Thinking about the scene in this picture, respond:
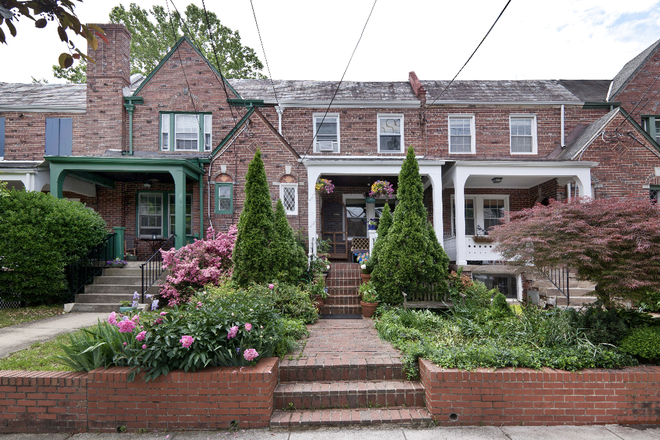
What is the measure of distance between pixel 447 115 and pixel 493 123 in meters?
1.77

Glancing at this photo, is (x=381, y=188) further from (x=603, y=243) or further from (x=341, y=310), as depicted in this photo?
(x=603, y=243)

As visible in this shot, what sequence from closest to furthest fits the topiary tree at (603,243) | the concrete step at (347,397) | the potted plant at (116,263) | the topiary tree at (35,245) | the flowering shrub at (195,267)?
the concrete step at (347,397) → the topiary tree at (603,243) → the topiary tree at (35,245) → the flowering shrub at (195,267) → the potted plant at (116,263)

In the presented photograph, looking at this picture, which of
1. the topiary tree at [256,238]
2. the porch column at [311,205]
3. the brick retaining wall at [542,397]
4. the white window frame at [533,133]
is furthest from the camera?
the white window frame at [533,133]

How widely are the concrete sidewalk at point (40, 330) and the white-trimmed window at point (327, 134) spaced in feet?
29.4

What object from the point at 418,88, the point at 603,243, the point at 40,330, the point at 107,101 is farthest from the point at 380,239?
the point at 107,101

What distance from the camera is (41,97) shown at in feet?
49.3

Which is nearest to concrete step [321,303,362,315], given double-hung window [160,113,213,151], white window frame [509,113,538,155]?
double-hung window [160,113,213,151]

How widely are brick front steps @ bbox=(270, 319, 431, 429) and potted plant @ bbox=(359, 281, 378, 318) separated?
274 cm

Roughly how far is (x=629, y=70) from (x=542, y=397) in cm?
1669

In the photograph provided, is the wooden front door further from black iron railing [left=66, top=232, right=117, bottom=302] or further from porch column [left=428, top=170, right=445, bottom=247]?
black iron railing [left=66, top=232, right=117, bottom=302]

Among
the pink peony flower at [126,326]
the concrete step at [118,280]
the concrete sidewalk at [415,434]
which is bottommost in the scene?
the concrete sidewalk at [415,434]

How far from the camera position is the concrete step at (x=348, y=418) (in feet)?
13.1

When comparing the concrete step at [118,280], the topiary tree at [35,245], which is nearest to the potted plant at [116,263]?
the concrete step at [118,280]

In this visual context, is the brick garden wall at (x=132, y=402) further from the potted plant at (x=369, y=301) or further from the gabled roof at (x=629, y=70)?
the gabled roof at (x=629, y=70)
